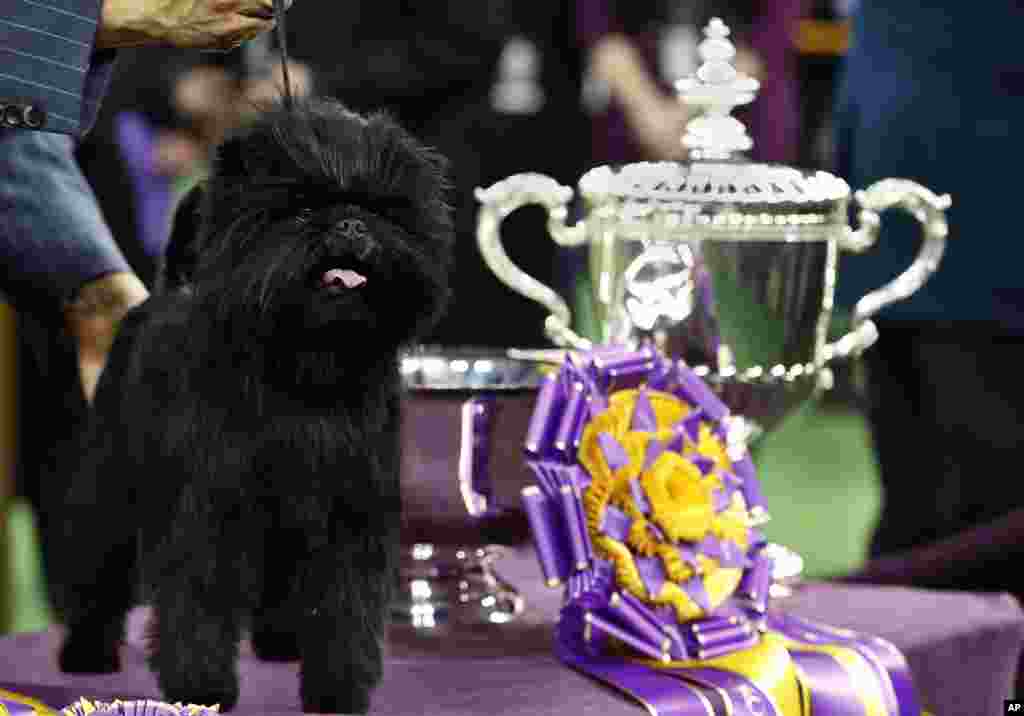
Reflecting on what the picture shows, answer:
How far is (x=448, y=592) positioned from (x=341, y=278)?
0.54 meters

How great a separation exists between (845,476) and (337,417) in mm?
4379

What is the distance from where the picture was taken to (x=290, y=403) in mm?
1260

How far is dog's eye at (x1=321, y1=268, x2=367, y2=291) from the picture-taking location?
1212 millimetres

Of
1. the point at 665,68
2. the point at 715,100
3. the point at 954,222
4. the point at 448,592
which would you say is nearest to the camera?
the point at 448,592

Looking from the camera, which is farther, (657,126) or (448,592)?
(657,126)

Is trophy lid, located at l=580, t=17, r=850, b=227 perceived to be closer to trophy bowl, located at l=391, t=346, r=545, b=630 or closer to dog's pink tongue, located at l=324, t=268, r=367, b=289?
trophy bowl, located at l=391, t=346, r=545, b=630

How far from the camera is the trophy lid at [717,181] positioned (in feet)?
5.78

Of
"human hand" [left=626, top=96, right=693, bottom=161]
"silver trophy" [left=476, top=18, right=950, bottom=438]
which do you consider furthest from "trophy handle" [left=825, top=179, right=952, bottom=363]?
"human hand" [left=626, top=96, right=693, bottom=161]

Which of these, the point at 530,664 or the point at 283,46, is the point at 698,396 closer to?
the point at 530,664

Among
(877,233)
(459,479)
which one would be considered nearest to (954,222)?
(877,233)

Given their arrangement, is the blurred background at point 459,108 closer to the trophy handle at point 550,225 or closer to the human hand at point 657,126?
the human hand at point 657,126

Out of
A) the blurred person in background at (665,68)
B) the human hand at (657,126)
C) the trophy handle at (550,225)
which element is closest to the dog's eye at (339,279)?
the trophy handle at (550,225)

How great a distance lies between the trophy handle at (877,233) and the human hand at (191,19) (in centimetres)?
70

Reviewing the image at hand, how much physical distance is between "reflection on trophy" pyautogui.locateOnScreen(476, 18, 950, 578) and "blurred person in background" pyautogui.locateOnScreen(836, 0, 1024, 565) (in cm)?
52
